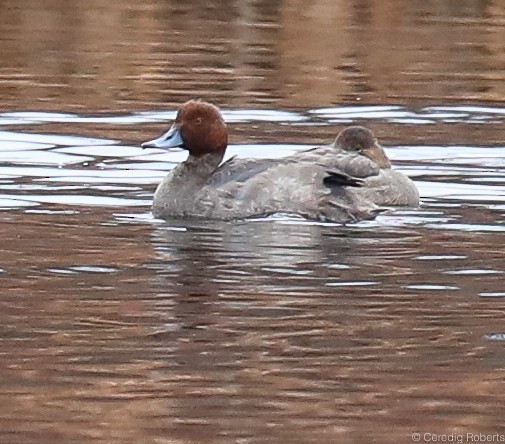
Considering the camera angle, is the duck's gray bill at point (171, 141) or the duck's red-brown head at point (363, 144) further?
the duck's red-brown head at point (363, 144)

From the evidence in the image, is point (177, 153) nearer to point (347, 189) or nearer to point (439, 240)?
point (347, 189)

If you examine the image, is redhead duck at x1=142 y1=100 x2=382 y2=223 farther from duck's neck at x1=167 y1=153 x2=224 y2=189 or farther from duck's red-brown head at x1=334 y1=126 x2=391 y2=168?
duck's red-brown head at x1=334 y1=126 x2=391 y2=168

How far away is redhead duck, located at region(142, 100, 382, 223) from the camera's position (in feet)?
38.6

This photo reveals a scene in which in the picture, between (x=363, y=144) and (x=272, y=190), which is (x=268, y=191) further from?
(x=363, y=144)

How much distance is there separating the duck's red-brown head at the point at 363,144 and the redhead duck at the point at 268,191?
531mm

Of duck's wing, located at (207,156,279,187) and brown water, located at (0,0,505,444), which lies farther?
duck's wing, located at (207,156,279,187)

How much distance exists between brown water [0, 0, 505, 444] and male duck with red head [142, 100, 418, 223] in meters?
0.18

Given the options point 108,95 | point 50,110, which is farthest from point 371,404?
point 108,95

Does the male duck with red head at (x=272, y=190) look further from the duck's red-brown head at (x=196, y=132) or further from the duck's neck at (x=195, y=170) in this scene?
the duck's red-brown head at (x=196, y=132)

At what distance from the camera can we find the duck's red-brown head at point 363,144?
12727 millimetres

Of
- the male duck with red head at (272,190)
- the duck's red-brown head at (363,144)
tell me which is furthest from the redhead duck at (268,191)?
the duck's red-brown head at (363,144)

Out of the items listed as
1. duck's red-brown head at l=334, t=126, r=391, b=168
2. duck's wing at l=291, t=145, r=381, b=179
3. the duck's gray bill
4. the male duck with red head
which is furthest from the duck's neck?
duck's red-brown head at l=334, t=126, r=391, b=168

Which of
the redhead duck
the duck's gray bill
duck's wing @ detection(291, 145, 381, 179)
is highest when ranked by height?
the duck's gray bill

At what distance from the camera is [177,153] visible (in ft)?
48.4
